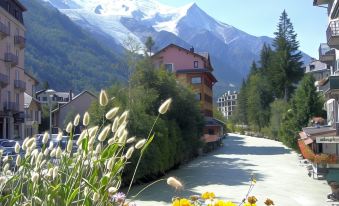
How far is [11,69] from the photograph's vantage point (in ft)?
149

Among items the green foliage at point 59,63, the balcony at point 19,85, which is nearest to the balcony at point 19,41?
the balcony at point 19,85

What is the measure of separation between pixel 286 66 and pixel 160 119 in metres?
36.3

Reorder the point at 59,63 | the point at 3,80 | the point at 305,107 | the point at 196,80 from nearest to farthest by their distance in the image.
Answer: the point at 305,107, the point at 3,80, the point at 196,80, the point at 59,63

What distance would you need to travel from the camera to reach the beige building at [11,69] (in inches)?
1684

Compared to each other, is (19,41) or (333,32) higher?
(19,41)

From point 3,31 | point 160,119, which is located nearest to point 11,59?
point 3,31

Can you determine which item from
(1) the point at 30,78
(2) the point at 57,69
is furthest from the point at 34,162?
(2) the point at 57,69

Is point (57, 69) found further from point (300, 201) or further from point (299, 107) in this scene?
point (300, 201)

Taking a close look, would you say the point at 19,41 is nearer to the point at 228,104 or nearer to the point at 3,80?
the point at 3,80

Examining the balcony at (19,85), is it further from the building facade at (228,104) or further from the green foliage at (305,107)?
the building facade at (228,104)

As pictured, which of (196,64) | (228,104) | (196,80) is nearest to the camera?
(196,80)

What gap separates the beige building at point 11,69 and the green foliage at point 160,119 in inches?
718

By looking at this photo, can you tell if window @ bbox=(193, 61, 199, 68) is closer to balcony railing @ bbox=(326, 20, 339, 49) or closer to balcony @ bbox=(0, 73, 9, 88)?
balcony @ bbox=(0, 73, 9, 88)

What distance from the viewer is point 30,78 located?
66500 millimetres
